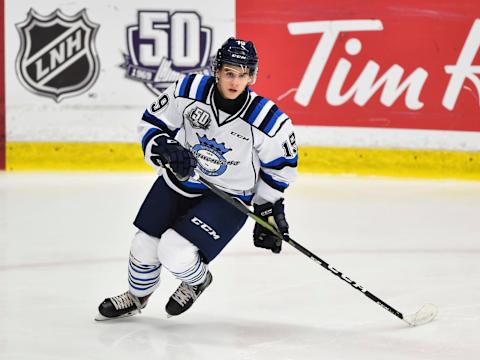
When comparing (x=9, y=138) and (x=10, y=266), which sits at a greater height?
(x=10, y=266)

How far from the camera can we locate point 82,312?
3.23m

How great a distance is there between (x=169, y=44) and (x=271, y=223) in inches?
131

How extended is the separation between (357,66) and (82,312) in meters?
3.25

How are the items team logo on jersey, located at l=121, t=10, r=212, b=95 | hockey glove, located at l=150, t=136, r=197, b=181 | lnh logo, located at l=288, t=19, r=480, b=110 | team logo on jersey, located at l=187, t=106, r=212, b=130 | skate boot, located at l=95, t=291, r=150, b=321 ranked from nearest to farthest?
hockey glove, located at l=150, t=136, r=197, b=181
team logo on jersey, located at l=187, t=106, r=212, b=130
skate boot, located at l=95, t=291, r=150, b=321
lnh logo, located at l=288, t=19, r=480, b=110
team logo on jersey, located at l=121, t=10, r=212, b=95

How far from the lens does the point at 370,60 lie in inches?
238

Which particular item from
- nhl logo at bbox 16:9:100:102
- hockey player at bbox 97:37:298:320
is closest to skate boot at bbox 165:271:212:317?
hockey player at bbox 97:37:298:320

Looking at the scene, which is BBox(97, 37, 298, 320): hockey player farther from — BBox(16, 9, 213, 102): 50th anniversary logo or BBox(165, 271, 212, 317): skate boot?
BBox(16, 9, 213, 102): 50th anniversary logo

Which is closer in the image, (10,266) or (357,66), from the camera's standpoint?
(10,266)

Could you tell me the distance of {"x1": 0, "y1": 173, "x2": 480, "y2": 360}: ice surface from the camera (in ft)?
9.52

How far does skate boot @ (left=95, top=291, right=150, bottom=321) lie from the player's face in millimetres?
698

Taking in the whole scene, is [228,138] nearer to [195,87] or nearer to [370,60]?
[195,87]

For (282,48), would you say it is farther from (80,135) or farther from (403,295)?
(403,295)

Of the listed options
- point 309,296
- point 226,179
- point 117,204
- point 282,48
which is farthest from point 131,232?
point 282,48

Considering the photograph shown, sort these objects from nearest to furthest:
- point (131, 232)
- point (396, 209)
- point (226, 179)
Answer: point (226, 179), point (131, 232), point (396, 209)
